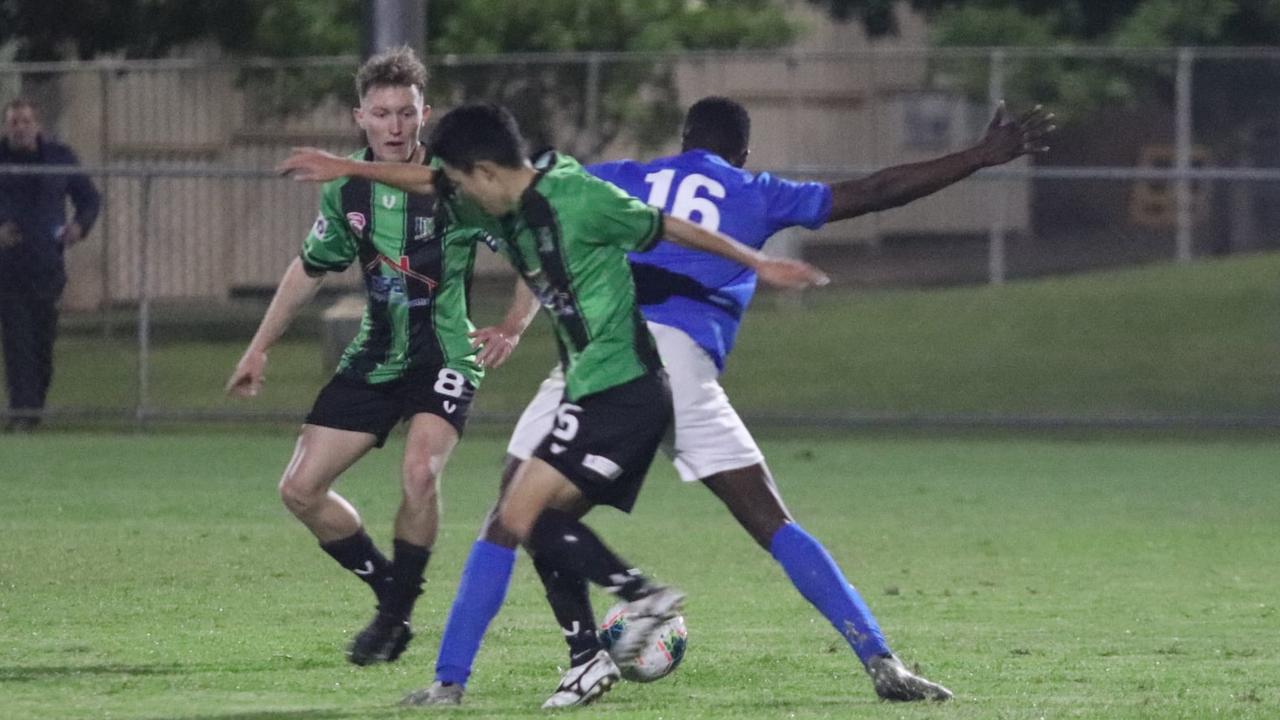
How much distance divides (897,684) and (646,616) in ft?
2.54

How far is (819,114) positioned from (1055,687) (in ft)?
66.5

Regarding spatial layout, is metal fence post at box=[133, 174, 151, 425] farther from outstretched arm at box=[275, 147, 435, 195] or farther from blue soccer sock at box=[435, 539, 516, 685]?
blue soccer sock at box=[435, 539, 516, 685]

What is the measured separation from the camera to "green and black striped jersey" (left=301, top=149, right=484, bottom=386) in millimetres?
8266

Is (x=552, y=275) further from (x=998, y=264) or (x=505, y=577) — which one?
(x=998, y=264)

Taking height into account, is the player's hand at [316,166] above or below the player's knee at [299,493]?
above

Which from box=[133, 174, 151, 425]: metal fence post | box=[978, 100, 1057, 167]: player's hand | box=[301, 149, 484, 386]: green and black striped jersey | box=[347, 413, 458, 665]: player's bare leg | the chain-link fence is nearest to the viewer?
box=[978, 100, 1057, 167]: player's hand

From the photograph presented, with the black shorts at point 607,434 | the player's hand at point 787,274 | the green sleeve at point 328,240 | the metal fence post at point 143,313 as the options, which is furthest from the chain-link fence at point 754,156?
the player's hand at point 787,274

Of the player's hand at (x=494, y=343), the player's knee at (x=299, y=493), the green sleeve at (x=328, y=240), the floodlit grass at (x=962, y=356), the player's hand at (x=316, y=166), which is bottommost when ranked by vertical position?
the floodlit grass at (x=962, y=356)

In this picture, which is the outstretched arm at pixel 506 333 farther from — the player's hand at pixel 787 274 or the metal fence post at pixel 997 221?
the metal fence post at pixel 997 221

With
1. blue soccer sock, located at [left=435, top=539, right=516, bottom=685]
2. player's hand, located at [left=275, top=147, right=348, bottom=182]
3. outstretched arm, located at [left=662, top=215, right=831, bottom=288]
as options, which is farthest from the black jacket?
outstretched arm, located at [left=662, top=215, right=831, bottom=288]

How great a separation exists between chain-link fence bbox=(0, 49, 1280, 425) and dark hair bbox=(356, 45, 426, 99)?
1209 cm

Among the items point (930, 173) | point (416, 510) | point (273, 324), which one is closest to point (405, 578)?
point (416, 510)

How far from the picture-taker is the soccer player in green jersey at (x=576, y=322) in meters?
6.82

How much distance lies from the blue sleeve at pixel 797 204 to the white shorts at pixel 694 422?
0.47 metres
